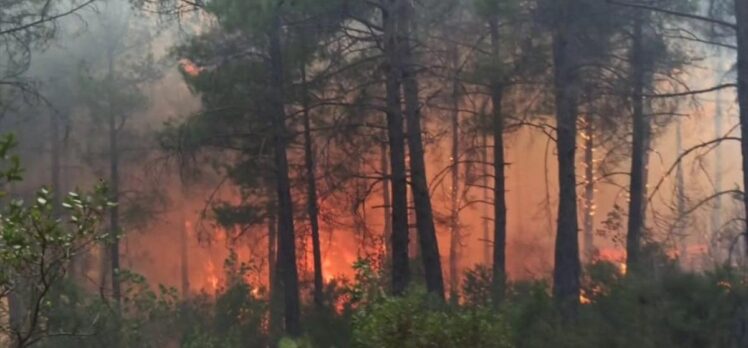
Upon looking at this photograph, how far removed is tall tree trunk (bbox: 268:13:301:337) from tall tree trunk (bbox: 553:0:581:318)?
17.9ft

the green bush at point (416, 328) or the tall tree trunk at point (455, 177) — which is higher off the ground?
the tall tree trunk at point (455, 177)

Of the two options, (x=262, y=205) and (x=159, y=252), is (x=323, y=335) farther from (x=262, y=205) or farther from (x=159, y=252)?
(x=159, y=252)

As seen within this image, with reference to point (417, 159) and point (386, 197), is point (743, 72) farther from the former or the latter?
point (386, 197)

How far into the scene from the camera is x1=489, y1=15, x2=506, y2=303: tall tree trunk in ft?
51.6

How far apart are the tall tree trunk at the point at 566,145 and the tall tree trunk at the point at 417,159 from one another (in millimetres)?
2398

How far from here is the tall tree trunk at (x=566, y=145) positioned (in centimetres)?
1566

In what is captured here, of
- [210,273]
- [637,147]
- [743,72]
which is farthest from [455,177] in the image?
[210,273]

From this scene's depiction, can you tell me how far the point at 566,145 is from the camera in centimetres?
1580

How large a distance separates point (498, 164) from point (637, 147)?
311 centimetres

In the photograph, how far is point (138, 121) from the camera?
28.2 meters

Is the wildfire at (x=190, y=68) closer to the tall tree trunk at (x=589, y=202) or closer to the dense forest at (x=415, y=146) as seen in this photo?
the dense forest at (x=415, y=146)

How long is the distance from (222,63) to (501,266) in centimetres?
822

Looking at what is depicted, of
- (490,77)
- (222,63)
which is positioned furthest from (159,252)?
(490,77)

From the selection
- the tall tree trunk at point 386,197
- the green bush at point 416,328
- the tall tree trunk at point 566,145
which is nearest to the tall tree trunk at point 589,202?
the tall tree trunk at point 386,197
